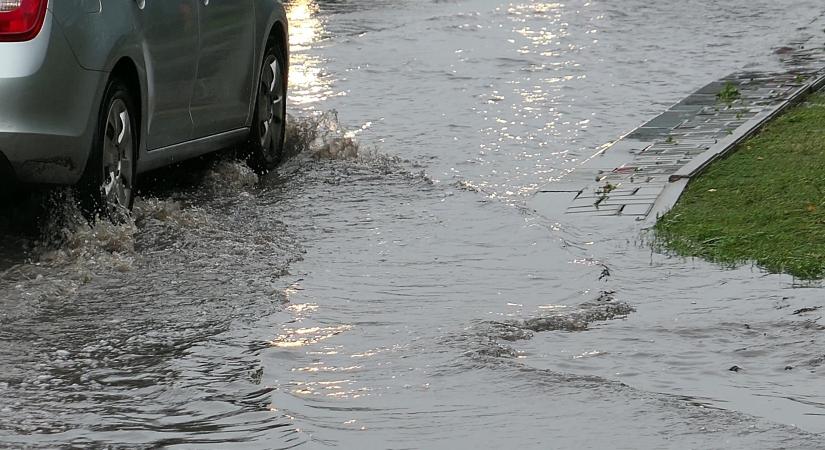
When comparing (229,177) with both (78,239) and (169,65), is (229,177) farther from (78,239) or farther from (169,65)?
(78,239)

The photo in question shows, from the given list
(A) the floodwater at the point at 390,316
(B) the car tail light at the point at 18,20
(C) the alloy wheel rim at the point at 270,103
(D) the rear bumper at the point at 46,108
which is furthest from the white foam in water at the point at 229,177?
(B) the car tail light at the point at 18,20

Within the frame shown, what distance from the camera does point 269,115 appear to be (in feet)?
35.4

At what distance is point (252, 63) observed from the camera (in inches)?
401

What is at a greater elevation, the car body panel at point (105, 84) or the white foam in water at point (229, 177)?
the car body panel at point (105, 84)

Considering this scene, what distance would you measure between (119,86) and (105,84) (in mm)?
255

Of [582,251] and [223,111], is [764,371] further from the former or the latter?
[223,111]

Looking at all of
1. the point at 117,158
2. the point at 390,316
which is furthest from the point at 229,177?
the point at 390,316


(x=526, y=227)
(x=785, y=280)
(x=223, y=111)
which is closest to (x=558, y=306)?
(x=785, y=280)

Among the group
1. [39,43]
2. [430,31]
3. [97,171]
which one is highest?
[39,43]

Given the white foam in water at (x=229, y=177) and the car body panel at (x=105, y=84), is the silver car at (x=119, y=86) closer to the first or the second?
the car body panel at (x=105, y=84)

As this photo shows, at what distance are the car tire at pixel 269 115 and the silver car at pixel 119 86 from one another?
8cm

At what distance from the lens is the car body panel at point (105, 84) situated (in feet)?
24.2

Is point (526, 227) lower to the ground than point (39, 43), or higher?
lower

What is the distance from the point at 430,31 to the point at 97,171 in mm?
10984
